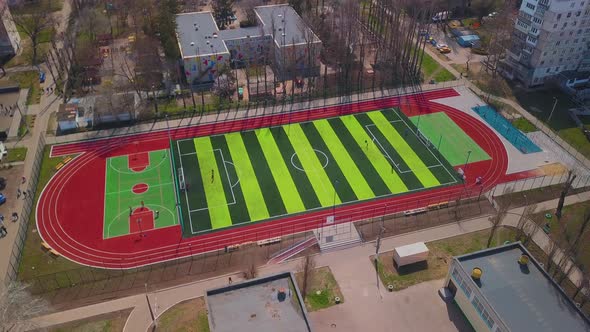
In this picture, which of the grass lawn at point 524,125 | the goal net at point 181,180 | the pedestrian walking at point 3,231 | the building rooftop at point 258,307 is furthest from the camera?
the grass lawn at point 524,125

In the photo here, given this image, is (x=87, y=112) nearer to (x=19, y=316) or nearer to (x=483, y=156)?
(x=19, y=316)

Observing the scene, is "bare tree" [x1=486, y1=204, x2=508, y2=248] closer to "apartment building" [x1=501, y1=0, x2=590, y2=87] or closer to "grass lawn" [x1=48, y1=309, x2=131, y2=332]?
"apartment building" [x1=501, y1=0, x2=590, y2=87]

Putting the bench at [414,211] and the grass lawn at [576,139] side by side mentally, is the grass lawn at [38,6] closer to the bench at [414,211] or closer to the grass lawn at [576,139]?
the bench at [414,211]

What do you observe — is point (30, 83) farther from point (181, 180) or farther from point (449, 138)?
point (449, 138)

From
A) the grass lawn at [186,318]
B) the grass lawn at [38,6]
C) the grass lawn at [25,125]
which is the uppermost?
the grass lawn at [38,6]

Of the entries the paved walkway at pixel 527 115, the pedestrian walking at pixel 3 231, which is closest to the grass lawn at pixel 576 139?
the paved walkway at pixel 527 115

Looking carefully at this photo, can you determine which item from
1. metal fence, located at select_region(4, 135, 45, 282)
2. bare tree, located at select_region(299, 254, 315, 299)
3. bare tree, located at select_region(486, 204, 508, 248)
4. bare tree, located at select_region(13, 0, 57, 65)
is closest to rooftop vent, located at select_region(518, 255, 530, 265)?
bare tree, located at select_region(486, 204, 508, 248)

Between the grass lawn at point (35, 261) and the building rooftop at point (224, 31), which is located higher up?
the building rooftop at point (224, 31)
